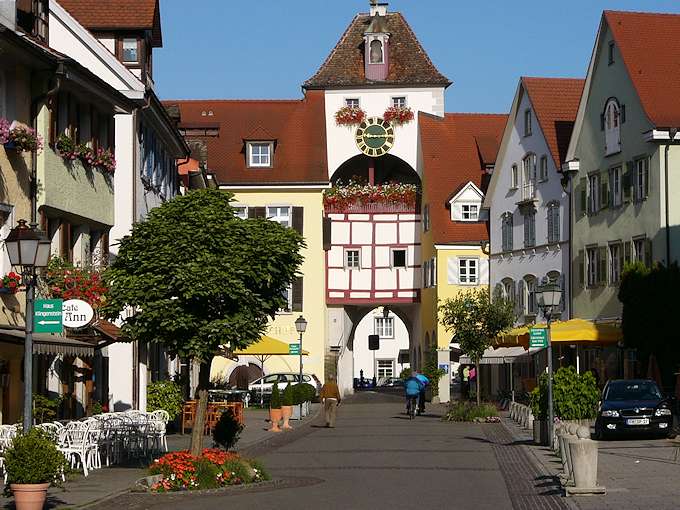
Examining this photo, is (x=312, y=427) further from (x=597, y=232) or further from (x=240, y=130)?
(x=240, y=130)

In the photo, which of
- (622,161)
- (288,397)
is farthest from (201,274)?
(622,161)

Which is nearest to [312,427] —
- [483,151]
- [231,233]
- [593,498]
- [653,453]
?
[653,453]

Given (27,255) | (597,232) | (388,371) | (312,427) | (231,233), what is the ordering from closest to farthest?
(27,255) → (231,233) → (312,427) → (597,232) → (388,371)

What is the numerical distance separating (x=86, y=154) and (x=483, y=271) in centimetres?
4010

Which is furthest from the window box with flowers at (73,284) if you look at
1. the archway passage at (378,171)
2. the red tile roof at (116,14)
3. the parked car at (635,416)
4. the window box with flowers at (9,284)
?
the archway passage at (378,171)

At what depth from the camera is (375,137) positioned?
74438mm

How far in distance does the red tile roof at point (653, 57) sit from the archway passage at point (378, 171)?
79.5ft

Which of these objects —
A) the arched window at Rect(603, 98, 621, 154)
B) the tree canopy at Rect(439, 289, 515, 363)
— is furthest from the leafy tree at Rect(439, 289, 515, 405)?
the arched window at Rect(603, 98, 621, 154)

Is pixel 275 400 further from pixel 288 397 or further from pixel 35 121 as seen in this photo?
pixel 35 121

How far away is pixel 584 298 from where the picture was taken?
54.3 m

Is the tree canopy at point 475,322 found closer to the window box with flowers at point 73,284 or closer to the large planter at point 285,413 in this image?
the large planter at point 285,413

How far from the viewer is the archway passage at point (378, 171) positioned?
7600 cm

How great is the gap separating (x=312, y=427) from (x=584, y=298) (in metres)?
14.9

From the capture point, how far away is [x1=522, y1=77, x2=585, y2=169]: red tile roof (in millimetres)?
58656
